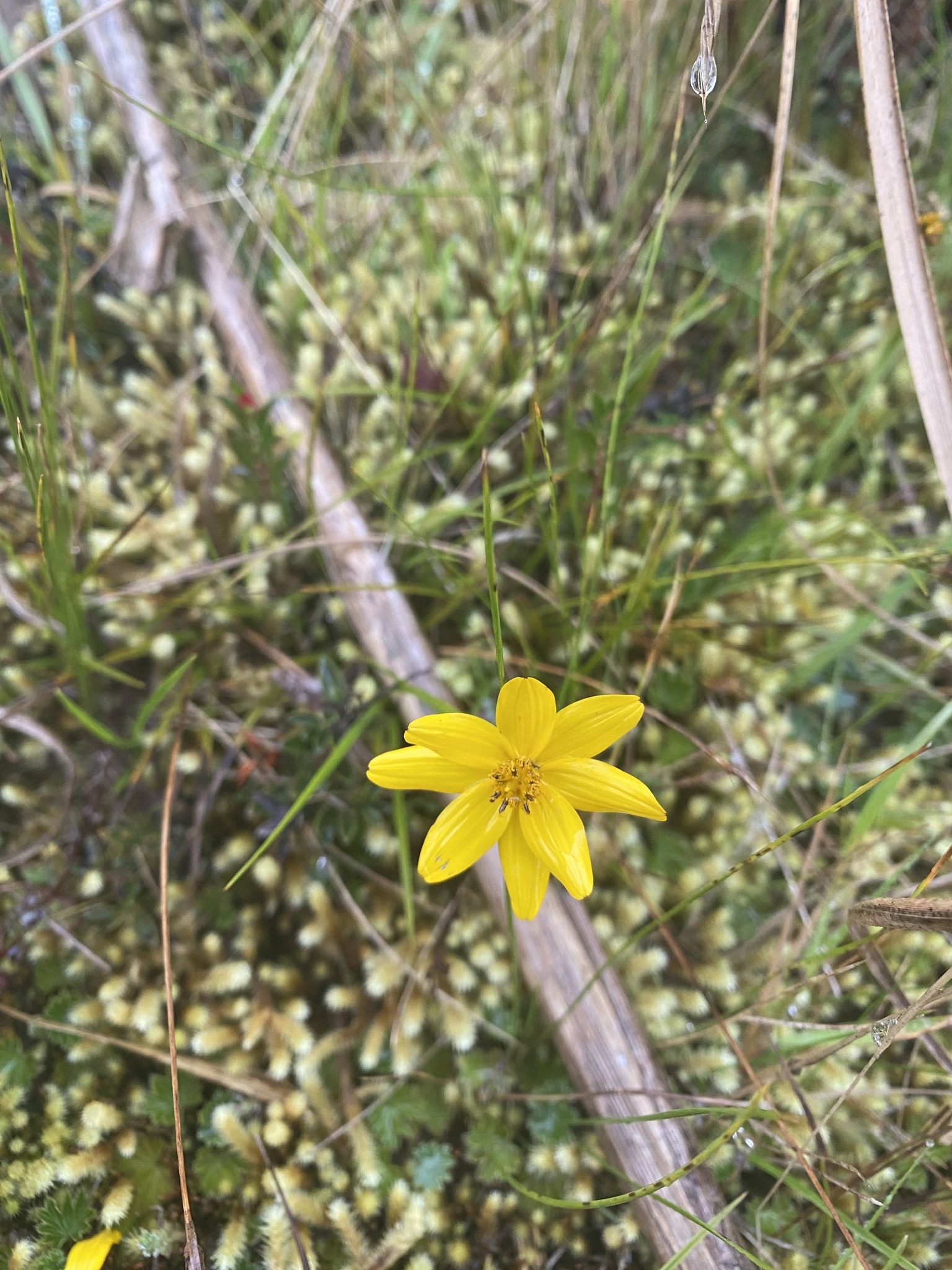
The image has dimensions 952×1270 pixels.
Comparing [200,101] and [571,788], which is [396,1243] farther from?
[200,101]

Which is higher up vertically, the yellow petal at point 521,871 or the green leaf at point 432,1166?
the yellow petal at point 521,871

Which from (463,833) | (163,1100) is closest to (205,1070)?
(163,1100)

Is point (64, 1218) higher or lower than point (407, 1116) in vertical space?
Result: higher

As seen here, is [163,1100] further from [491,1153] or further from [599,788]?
[599,788]

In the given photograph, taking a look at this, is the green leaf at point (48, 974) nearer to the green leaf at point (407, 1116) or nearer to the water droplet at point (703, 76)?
the green leaf at point (407, 1116)

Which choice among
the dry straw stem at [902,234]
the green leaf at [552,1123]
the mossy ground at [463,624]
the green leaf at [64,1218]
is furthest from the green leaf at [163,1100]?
the dry straw stem at [902,234]

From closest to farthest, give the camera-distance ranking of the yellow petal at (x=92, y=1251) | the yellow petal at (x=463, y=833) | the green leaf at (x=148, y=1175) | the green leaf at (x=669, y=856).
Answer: the yellow petal at (x=463, y=833), the yellow petal at (x=92, y=1251), the green leaf at (x=148, y=1175), the green leaf at (x=669, y=856)

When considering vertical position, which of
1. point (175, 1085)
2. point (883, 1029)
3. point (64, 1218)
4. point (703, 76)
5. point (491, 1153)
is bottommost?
point (491, 1153)
